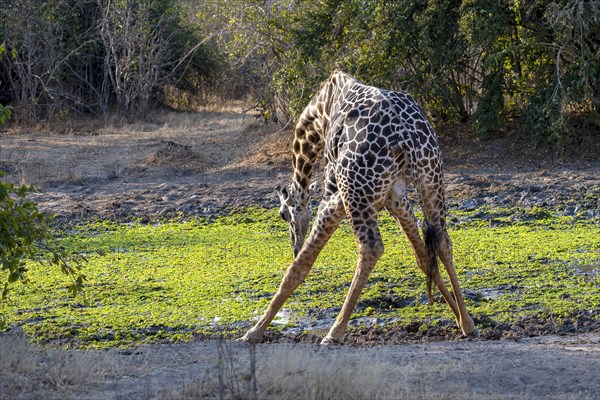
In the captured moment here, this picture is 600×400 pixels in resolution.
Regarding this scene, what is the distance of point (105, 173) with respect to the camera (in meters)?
15.6

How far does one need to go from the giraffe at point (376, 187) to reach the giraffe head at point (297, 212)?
2.90ft

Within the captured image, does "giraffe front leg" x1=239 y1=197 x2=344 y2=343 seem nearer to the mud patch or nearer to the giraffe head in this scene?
the giraffe head

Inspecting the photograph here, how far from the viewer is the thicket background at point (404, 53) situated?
14.0m

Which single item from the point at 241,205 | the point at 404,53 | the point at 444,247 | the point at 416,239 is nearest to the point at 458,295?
the point at 444,247

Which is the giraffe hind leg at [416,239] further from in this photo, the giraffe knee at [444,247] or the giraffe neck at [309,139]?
the giraffe neck at [309,139]

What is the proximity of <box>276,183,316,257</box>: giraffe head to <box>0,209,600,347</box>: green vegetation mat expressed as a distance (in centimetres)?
60

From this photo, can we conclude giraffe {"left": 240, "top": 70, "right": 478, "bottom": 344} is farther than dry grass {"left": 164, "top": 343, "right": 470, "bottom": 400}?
Yes

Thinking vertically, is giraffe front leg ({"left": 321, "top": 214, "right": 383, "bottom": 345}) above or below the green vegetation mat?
above

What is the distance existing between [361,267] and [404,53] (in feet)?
29.0

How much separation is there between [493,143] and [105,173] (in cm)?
645

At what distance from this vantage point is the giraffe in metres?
6.96

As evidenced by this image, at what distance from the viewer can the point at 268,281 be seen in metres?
9.09

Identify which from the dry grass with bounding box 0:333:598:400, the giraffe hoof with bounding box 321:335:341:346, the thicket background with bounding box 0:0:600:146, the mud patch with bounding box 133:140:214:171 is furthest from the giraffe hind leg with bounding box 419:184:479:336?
the mud patch with bounding box 133:140:214:171

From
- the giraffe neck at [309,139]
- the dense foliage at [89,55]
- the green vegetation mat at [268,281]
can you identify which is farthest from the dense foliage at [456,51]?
the giraffe neck at [309,139]
